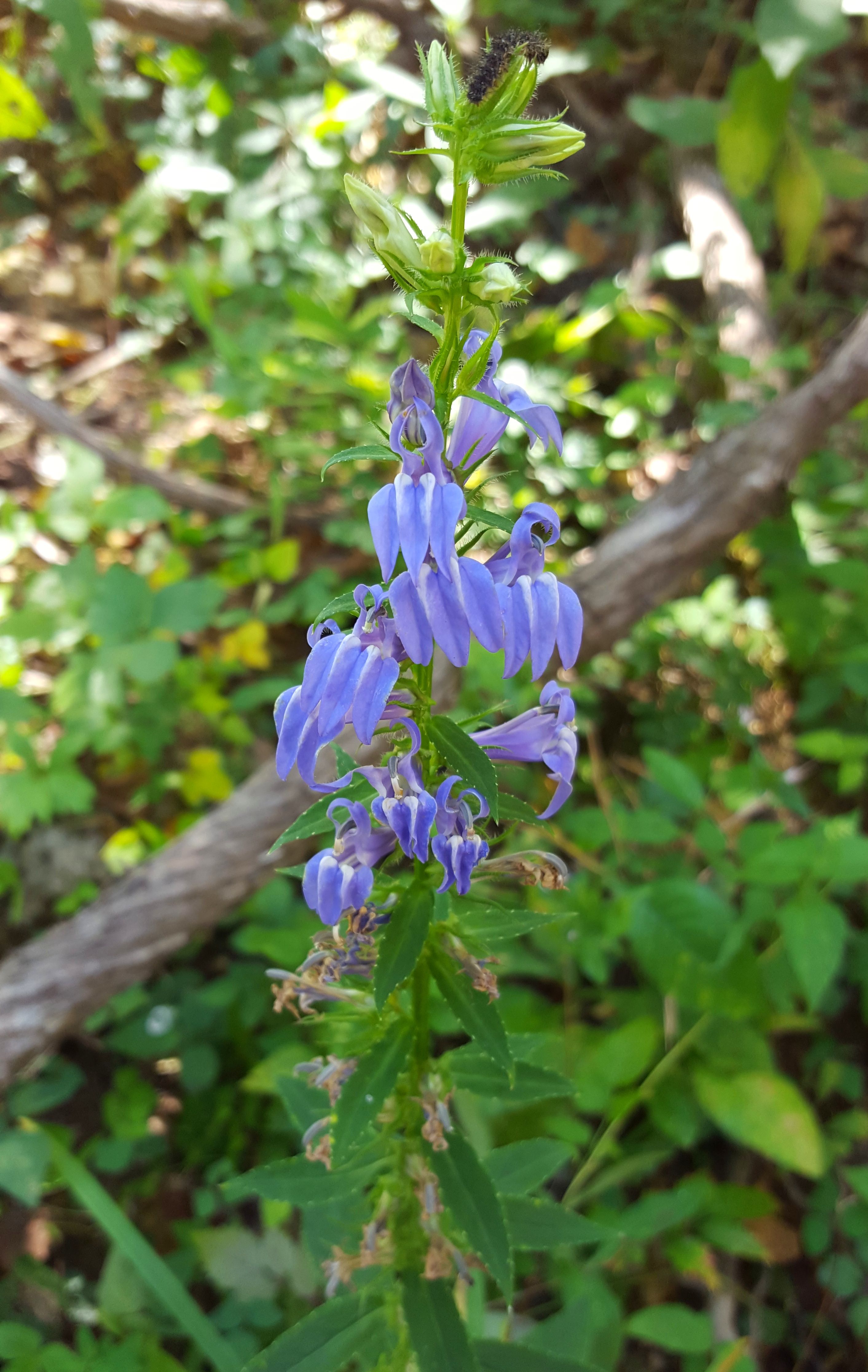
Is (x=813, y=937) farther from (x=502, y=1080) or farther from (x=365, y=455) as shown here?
(x=365, y=455)

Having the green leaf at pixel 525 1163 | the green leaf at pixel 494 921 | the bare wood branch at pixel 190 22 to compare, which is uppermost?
the bare wood branch at pixel 190 22

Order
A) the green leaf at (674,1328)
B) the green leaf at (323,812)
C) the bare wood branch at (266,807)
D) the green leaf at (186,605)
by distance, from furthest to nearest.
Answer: the green leaf at (186,605), the bare wood branch at (266,807), the green leaf at (674,1328), the green leaf at (323,812)

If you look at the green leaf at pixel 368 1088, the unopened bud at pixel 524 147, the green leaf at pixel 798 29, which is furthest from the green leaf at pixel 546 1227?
the green leaf at pixel 798 29

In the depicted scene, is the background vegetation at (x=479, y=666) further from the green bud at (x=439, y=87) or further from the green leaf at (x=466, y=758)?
the green leaf at (x=466, y=758)

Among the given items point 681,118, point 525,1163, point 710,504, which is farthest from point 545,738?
point 681,118

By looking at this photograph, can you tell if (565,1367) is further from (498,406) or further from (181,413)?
(181,413)

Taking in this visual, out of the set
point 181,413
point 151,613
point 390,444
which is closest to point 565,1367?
point 390,444
